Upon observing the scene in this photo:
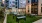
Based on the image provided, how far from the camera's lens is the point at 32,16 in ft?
3.36

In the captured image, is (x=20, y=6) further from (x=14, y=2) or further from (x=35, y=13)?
(x=35, y=13)

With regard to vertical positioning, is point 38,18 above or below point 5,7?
below

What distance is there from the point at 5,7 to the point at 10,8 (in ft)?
0.19

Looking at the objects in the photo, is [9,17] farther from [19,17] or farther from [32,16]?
[32,16]

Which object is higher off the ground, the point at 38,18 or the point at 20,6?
the point at 20,6

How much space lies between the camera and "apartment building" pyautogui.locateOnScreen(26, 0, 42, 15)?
1.03 meters

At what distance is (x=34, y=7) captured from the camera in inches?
40.8

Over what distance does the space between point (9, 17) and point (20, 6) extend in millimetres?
180

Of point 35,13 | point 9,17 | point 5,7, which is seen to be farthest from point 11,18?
point 35,13

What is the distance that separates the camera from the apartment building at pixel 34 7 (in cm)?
103

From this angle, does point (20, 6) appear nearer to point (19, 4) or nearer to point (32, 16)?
point (19, 4)

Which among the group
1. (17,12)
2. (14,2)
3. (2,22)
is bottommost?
(2,22)

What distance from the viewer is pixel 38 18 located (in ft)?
3.39

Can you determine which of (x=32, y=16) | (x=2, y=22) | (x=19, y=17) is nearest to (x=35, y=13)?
(x=32, y=16)
